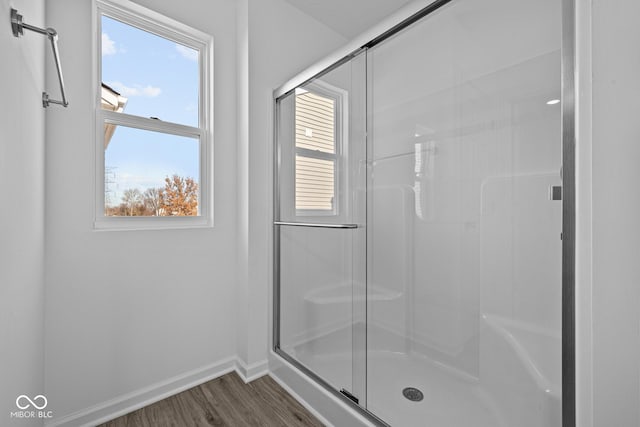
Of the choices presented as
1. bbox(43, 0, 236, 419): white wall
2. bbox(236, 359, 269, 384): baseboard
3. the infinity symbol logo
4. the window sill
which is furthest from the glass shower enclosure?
the infinity symbol logo

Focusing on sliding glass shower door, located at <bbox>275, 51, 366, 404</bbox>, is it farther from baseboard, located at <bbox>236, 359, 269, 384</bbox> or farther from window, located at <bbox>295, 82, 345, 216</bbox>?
baseboard, located at <bbox>236, 359, 269, 384</bbox>

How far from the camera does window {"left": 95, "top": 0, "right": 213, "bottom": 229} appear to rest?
1584mm

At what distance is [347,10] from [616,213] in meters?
2.24

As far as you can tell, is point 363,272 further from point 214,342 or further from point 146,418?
point 146,418

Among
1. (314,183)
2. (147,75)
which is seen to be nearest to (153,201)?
(147,75)

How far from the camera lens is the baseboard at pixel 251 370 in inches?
73.2

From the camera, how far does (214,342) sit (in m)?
1.92

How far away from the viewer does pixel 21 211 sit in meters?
0.88

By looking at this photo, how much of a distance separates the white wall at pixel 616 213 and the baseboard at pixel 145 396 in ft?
5.78

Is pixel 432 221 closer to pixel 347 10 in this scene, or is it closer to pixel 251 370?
pixel 251 370

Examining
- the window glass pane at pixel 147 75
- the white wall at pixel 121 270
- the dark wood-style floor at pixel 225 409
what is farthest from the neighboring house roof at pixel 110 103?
the dark wood-style floor at pixel 225 409

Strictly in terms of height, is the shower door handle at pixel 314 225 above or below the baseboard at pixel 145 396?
above

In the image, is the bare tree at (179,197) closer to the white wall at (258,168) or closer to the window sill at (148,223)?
the window sill at (148,223)

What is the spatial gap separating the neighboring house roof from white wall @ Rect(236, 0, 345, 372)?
0.68m
